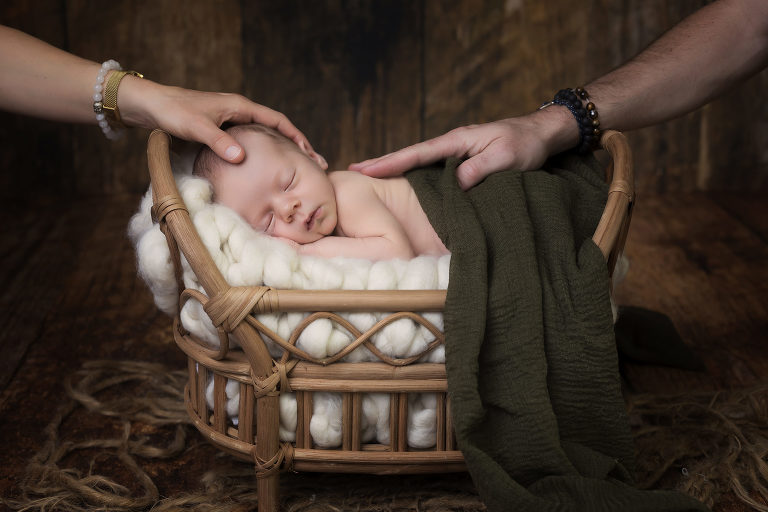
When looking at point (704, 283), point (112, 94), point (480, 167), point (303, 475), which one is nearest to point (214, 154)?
point (112, 94)

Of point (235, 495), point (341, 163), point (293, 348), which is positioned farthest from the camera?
point (341, 163)

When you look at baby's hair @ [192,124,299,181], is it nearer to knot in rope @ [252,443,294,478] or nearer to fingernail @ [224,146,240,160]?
fingernail @ [224,146,240,160]

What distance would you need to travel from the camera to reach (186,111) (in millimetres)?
1206

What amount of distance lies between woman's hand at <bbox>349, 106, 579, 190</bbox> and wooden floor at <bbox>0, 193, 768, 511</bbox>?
0.50 meters

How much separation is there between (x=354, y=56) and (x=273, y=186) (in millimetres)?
1344

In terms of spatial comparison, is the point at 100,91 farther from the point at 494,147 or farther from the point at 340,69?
the point at 340,69

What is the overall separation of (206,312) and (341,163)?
1.64 m

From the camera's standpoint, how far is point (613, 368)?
1.05m

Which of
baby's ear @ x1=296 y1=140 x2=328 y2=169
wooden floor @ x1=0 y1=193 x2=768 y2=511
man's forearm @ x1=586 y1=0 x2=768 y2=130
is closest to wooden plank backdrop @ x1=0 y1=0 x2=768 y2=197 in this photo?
wooden floor @ x1=0 y1=193 x2=768 y2=511

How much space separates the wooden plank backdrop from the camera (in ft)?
8.16

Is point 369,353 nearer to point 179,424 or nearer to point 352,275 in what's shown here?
point 352,275

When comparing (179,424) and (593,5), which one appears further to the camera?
(593,5)

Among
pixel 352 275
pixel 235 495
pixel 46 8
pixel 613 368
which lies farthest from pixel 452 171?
pixel 46 8

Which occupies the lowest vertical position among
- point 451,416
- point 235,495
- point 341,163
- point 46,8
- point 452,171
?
point 235,495
